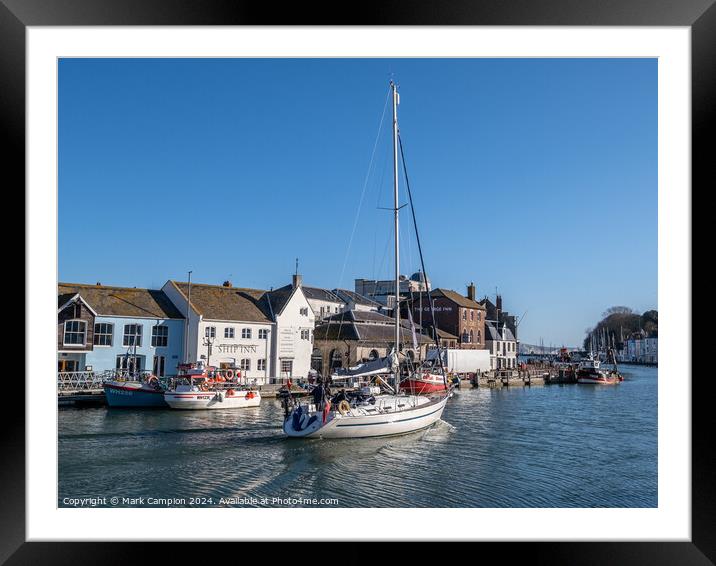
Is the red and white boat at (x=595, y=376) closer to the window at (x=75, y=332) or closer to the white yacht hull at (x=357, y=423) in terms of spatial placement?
the white yacht hull at (x=357, y=423)

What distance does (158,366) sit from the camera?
2217 cm

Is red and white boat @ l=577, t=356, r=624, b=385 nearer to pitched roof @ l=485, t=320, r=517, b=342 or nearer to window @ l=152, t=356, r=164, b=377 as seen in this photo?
pitched roof @ l=485, t=320, r=517, b=342

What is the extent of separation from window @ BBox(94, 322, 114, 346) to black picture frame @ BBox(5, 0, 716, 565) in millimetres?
16207

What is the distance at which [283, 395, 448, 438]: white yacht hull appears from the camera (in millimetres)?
12898

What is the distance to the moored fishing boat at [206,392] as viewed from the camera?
19.1m

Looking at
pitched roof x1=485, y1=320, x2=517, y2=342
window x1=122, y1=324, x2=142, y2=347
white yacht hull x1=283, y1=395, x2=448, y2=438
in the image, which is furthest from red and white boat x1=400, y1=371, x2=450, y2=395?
pitched roof x1=485, y1=320, x2=517, y2=342

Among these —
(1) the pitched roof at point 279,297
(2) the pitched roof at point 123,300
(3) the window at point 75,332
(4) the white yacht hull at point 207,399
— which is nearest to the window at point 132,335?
(2) the pitched roof at point 123,300

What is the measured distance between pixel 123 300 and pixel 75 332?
90.6 inches

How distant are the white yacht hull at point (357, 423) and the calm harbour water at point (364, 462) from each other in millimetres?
208

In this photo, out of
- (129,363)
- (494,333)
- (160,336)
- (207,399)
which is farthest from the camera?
(494,333)

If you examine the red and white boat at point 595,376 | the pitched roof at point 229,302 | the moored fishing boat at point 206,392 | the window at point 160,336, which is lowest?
the red and white boat at point 595,376
